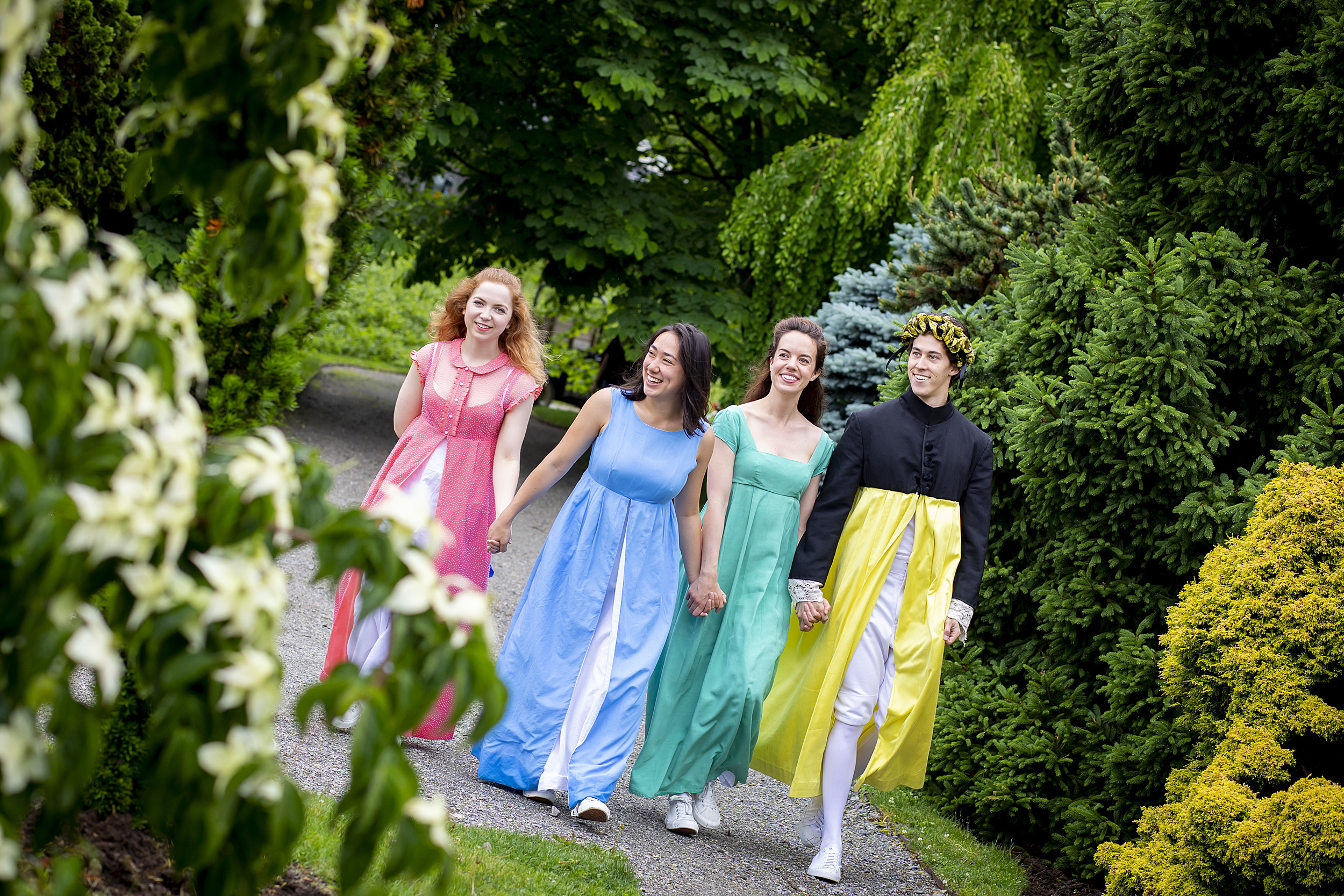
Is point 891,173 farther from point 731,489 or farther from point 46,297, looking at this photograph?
point 46,297

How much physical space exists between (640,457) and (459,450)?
834mm

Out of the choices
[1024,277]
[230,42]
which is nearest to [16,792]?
[230,42]

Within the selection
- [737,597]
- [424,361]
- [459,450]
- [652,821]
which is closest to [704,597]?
[737,597]

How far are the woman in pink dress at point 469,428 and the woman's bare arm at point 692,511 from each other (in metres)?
0.74

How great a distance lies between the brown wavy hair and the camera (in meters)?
5.10

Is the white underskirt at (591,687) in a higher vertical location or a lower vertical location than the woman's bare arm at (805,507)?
lower

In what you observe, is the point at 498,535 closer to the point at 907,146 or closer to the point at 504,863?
the point at 504,863

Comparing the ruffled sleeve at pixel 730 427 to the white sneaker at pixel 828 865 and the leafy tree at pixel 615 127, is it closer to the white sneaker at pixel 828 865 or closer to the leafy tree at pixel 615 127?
the white sneaker at pixel 828 865

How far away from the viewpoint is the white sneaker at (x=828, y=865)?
4555 mm

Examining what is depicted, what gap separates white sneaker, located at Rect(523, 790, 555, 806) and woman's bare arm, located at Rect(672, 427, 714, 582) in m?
1.08

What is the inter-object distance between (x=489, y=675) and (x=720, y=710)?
3.47 metres

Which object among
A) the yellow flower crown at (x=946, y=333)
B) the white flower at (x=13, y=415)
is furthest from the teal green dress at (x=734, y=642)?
the white flower at (x=13, y=415)

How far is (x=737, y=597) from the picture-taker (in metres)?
4.96

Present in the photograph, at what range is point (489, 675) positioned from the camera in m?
1.44
